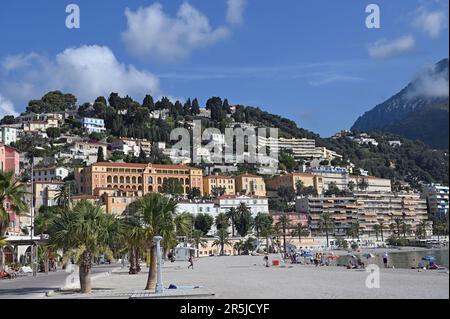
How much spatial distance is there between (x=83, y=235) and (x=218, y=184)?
12270cm

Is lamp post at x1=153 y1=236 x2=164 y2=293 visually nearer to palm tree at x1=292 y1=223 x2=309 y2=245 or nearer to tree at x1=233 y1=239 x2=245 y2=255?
tree at x1=233 y1=239 x2=245 y2=255

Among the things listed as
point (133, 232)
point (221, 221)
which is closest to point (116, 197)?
point (221, 221)

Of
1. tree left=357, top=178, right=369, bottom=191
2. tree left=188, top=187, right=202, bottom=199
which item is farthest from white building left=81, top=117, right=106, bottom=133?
tree left=357, top=178, right=369, bottom=191

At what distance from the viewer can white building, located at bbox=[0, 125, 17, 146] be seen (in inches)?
6020

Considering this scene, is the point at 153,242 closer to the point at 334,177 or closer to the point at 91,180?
the point at 91,180

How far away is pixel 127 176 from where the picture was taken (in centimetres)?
13125

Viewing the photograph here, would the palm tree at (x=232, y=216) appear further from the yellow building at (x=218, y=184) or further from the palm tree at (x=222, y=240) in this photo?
the yellow building at (x=218, y=184)

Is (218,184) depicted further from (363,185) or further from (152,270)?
(152,270)

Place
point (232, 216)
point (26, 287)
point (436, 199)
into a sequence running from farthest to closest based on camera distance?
point (436, 199) → point (232, 216) → point (26, 287)

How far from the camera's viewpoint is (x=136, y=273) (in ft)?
120

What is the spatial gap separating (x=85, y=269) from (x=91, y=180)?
4280 inches

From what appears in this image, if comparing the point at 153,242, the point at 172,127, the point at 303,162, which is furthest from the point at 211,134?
the point at 153,242
